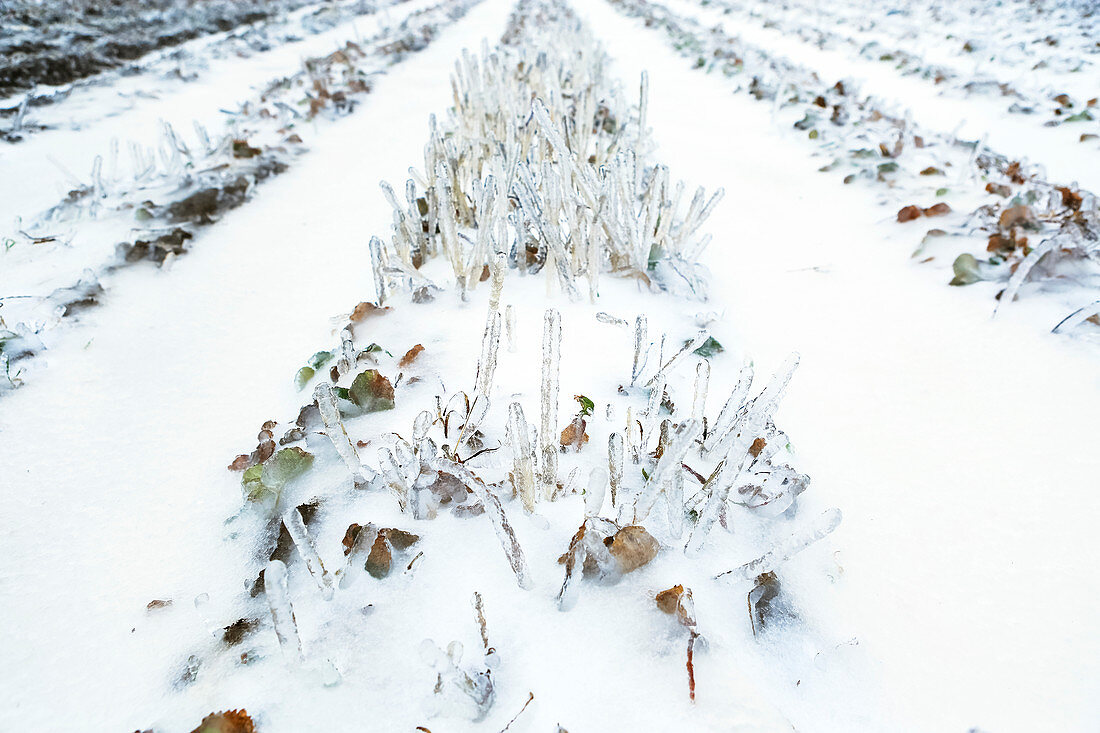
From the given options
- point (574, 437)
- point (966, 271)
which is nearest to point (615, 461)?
point (574, 437)

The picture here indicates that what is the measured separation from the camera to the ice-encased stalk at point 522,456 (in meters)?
0.88

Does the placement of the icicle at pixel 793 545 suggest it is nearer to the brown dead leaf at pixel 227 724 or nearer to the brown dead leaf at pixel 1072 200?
the brown dead leaf at pixel 227 724

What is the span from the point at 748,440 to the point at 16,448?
1414mm

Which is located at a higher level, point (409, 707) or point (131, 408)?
point (409, 707)

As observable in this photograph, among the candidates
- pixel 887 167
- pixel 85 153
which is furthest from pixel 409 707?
pixel 85 153

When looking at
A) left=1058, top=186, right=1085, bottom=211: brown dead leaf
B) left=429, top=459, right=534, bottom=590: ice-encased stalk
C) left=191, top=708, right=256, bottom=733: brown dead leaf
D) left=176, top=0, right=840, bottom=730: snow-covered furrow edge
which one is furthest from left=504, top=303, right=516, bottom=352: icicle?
left=1058, top=186, right=1085, bottom=211: brown dead leaf

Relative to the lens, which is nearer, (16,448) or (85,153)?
(16,448)

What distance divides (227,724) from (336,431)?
1.30 ft

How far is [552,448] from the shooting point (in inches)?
37.8

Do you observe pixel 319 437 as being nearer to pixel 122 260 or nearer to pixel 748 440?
pixel 748 440

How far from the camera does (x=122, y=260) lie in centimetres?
201

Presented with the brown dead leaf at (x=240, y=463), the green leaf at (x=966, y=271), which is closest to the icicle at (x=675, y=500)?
the brown dead leaf at (x=240, y=463)

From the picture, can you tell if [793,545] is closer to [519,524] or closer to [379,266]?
[519,524]

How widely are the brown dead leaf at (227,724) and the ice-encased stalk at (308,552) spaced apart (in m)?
0.18
